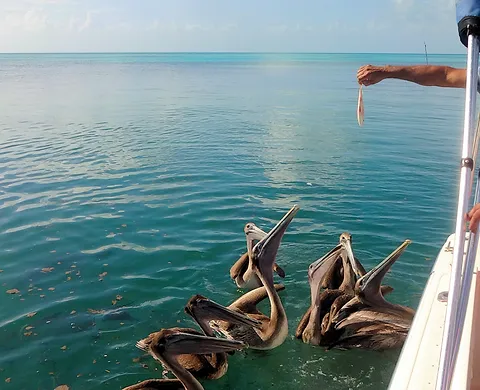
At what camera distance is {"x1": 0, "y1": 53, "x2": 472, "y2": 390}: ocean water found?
6711 millimetres

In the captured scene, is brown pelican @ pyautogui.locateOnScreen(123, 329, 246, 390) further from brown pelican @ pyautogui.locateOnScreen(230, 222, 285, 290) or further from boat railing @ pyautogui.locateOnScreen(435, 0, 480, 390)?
boat railing @ pyautogui.locateOnScreen(435, 0, 480, 390)

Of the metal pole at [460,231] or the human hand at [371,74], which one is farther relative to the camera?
the human hand at [371,74]

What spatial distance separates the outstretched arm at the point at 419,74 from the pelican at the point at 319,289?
10.1ft

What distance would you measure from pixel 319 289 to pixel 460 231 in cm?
395

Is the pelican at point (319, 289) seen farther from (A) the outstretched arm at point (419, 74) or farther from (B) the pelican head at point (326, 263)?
(A) the outstretched arm at point (419, 74)

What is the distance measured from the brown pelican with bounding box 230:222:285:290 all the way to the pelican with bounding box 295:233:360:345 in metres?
1.16

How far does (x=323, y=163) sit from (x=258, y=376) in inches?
377

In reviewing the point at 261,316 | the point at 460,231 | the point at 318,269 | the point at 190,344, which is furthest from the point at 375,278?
the point at 460,231

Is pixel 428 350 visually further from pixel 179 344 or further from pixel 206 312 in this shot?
pixel 206 312

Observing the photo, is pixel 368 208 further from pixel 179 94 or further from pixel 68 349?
pixel 179 94

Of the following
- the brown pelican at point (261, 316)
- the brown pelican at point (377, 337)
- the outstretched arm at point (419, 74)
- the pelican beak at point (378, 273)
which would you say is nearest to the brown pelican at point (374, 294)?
the pelican beak at point (378, 273)

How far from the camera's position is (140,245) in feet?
33.0

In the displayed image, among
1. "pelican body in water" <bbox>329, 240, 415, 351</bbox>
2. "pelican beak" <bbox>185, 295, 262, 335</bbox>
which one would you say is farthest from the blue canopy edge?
"pelican beak" <bbox>185, 295, 262, 335</bbox>

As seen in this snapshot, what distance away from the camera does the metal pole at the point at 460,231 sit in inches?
106
